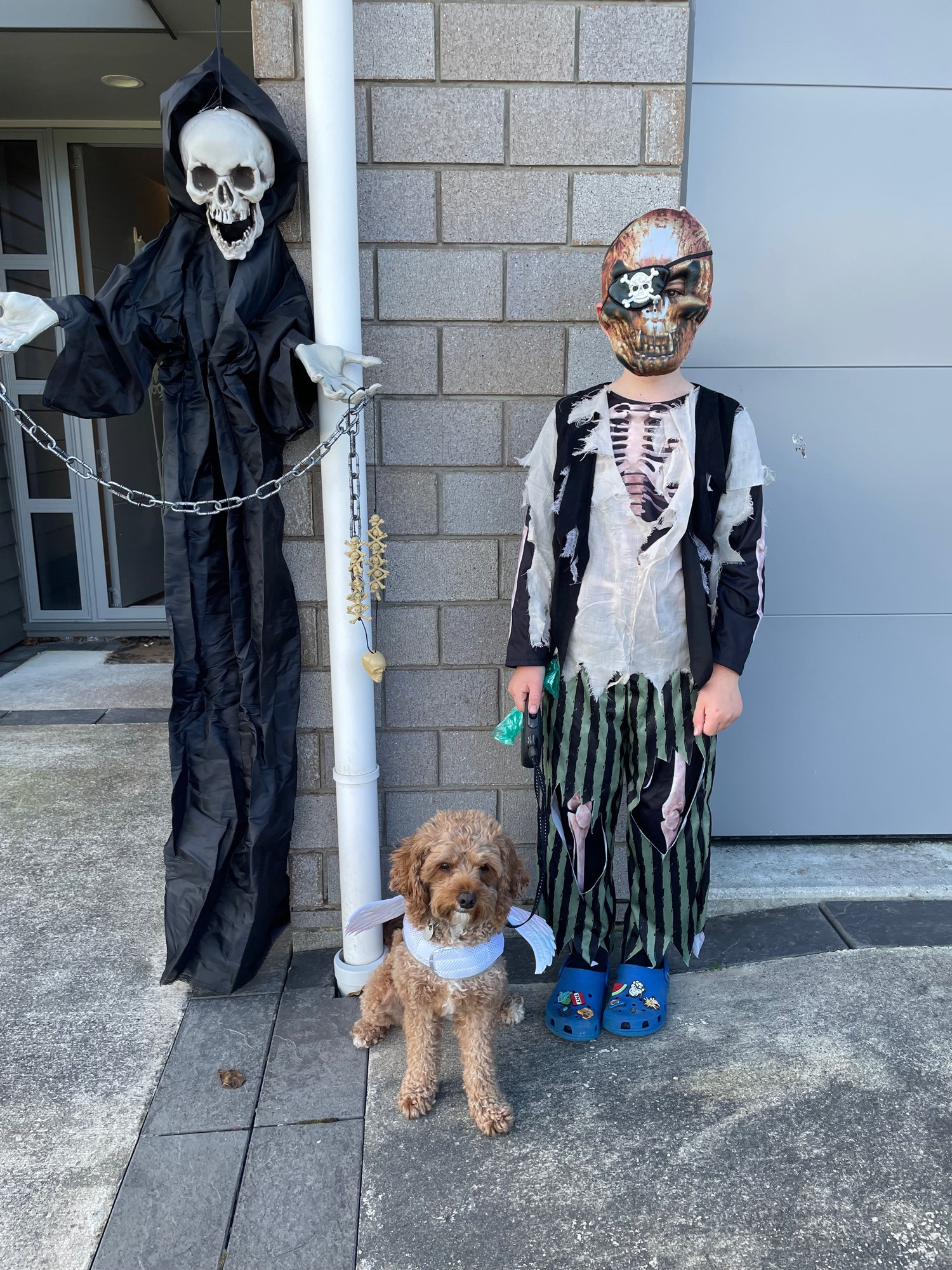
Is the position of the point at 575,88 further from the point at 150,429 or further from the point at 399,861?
the point at 150,429

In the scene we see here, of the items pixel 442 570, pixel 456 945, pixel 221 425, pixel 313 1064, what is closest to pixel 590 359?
pixel 442 570

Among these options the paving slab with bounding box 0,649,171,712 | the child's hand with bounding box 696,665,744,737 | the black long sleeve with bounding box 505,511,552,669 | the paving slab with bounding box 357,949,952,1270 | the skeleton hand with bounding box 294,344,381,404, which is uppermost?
the skeleton hand with bounding box 294,344,381,404

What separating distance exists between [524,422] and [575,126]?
83 centimetres

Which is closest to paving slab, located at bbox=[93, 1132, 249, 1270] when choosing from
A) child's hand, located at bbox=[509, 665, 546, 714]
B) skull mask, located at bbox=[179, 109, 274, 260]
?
child's hand, located at bbox=[509, 665, 546, 714]

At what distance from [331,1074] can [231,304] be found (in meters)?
2.00

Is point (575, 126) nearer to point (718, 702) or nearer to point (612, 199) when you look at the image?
point (612, 199)

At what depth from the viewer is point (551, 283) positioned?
266 centimetres

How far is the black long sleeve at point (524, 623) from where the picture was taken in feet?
7.88

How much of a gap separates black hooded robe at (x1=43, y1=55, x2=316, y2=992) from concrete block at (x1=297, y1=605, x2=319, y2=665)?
62mm

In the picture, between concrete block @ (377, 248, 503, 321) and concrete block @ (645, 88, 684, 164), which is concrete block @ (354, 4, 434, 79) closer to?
concrete block @ (377, 248, 503, 321)

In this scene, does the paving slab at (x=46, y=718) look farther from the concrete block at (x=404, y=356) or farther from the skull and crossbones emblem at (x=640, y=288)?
the skull and crossbones emblem at (x=640, y=288)

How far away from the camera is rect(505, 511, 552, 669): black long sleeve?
2402 millimetres

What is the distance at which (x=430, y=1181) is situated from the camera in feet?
6.60

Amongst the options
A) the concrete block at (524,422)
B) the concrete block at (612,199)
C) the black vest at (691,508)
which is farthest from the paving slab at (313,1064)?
the concrete block at (612,199)
